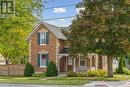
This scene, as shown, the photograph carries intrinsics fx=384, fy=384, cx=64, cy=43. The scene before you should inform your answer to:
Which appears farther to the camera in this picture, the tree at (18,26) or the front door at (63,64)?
the tree at (18,26)

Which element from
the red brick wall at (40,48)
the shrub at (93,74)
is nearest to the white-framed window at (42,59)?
the red brick wall at (40,48)

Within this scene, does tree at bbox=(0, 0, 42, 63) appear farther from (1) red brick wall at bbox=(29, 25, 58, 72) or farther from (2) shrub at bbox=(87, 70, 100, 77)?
(2) shrub at bbox=(87, 70, 100, 77)

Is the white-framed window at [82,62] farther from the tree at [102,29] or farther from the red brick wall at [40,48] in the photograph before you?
the tree at [102,29]

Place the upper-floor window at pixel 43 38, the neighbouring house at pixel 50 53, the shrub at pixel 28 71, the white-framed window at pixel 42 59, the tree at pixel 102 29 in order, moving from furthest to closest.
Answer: the white-framed window at pixel 42 59 → the upper-floor window at pixel 43 38 → the neighbouring house at pixel 50 53 → the shrub at pixel 28 71 → the tree at pixel 102 29

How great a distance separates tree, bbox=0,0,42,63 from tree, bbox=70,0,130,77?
17.0 meters

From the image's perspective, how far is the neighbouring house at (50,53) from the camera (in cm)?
5200

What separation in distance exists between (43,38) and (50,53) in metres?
2.31

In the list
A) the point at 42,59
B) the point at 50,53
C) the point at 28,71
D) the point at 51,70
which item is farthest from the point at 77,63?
the point at 28,71

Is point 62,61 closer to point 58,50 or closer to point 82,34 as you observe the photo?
point 58,50

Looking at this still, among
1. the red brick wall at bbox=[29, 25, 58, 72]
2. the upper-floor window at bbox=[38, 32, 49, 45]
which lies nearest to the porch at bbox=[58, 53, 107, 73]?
the red brick wall at bbox=[29, 25, 58, 72]

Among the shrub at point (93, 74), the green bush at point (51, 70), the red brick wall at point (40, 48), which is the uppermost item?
the red brick wall at point (40, 48)

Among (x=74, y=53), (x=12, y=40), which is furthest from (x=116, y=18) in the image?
(x=12, y=40)

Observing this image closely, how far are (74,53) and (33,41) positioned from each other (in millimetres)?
10654

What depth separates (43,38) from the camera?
173 feet
